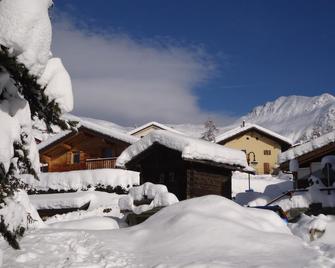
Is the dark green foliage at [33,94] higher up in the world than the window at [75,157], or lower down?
lower down

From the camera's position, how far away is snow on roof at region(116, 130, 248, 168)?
19094mm

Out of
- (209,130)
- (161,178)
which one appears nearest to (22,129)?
(161,178)

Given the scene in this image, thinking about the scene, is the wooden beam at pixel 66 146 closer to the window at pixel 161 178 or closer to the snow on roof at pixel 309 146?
the window at pixel 161 178

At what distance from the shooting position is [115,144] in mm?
34562

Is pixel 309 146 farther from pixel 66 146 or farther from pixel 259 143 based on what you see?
pixel 259 143

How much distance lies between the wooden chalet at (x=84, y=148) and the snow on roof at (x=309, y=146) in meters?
12.7

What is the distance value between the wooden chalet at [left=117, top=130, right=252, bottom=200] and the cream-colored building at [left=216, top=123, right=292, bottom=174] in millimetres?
28014

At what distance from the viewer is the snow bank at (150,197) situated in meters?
16.7

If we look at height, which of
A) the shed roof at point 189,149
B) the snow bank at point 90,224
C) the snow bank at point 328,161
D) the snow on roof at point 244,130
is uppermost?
the snow on roof at point 244,130

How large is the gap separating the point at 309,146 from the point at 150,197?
26.4 ft

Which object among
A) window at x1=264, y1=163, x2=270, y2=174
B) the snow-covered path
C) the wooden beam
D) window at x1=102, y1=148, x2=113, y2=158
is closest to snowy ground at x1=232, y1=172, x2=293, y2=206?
window at x1=264, y1=163, x2=270, y2=174

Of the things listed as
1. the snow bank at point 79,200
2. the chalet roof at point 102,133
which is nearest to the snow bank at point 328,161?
the snow bank at point 79,200

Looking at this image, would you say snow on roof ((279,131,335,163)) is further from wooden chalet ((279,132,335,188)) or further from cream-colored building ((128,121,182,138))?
cream-colored building ((128,121,182,138))

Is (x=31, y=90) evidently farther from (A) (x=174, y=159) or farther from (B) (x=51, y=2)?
(A) (x=174, y=159)
